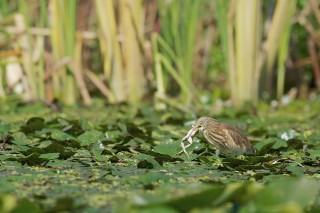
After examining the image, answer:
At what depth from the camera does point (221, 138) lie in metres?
4.52

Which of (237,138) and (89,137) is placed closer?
(237,138)

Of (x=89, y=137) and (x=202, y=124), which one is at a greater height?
(x=202, y=124)

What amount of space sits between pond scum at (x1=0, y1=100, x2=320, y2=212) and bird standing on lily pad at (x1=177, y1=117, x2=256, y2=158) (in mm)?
66

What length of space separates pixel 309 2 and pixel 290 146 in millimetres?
4514

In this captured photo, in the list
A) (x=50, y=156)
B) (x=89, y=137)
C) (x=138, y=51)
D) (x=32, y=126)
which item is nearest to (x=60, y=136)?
(x=89, y=137)

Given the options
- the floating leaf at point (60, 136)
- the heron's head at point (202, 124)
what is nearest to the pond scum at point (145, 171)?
the floating leaf at point (60, 136)

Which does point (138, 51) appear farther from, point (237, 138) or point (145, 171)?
point (145, 171)

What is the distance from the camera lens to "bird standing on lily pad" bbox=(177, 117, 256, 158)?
453 cm

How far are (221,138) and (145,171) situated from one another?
26.3 inches

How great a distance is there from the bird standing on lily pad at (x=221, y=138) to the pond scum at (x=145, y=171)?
0.22ft

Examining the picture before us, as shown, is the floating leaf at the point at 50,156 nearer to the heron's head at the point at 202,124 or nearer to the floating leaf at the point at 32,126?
the heron's head at the point at 202,124

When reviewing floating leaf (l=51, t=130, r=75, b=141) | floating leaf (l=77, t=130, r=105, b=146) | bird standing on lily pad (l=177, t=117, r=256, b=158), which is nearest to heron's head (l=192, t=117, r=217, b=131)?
bird standing on lily pad (l=177, t=117, r=256, b=158)

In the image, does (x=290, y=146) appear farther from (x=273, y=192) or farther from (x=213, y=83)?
(x=213, y=83)

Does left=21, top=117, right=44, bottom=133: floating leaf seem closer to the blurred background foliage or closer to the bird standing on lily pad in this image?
the bird standing on lily pad
